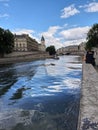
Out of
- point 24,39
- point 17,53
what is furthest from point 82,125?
point 24,39

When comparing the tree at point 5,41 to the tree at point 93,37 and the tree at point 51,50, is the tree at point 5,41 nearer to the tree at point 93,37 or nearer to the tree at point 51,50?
the tree at point 93,37

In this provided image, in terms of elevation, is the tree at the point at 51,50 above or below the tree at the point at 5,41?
below

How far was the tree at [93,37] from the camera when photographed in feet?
360

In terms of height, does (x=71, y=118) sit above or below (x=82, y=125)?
below

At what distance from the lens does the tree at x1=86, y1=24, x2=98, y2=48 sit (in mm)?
109812

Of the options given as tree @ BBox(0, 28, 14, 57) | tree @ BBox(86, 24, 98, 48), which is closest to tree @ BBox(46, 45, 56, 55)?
tree @ BBox(86, 24, 98, 48)

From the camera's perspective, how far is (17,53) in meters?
117

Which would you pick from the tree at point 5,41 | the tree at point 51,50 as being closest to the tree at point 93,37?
the tree at point 5,41

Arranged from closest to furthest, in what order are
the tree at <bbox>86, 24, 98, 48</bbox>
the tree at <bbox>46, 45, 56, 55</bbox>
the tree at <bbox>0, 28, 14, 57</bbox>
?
1. the tree at <bbox>0, 28, 14, 57</bbox>
2. the tree at <bbox>86, 24, 98, 48</bbox>
3. the tree at <bbox>46, 45, 56, 55</bbox>

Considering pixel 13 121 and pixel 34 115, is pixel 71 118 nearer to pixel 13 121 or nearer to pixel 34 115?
Result: pixel 34 115

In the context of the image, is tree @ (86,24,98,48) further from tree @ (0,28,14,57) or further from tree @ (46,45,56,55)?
tree @ (46,45,56,55)

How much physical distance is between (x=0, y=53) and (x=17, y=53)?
26840 mm

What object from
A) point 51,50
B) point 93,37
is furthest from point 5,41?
point 51,50

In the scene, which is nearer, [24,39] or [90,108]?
[90,108]
